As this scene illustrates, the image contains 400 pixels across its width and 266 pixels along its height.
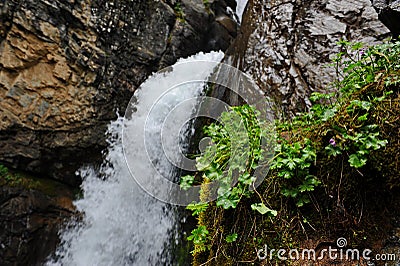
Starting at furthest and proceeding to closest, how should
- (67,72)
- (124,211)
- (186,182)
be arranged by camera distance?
1. (67,72)
2. (124,211)
3. (186,182)

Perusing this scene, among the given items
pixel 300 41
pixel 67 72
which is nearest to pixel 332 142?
pixel 300 41

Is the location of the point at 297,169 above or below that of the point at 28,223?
above

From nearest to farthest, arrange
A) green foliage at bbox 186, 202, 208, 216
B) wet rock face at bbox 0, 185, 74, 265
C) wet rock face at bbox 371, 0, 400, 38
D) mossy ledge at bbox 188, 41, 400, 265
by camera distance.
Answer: mossy ledge at bbox 188, 41, 400, 265
green foliage at bbox 186, 202, 208, 216
wet rock face at bbox 371, 0, 400, 38
wet rock face at bbox 0, 185, 74, 265

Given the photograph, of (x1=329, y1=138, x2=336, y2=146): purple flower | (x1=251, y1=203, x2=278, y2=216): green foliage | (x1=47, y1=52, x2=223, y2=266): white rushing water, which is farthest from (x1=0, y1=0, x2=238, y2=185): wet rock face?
(x1=329, y1=138, x2=336, y2=146): purple flower

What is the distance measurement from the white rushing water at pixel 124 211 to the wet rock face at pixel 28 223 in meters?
0.23

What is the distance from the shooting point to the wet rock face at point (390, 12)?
75.8 inches

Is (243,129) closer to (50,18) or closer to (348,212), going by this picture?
(348,212)

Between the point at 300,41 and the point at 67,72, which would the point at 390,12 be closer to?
the point at 300,41

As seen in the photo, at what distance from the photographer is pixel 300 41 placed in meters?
3.16

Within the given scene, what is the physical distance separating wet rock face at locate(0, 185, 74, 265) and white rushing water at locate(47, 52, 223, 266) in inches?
8.9

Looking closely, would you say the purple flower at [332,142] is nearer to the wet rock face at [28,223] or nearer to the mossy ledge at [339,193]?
the mossy ledge at [339,193]

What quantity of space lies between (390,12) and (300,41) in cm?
123

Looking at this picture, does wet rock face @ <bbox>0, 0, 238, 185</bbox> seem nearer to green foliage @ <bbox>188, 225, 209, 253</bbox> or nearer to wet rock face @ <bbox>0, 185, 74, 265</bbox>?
wet rock face @ <bbox>0, 185, 74, 265</bbox>

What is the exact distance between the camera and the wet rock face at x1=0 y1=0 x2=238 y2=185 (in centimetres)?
485
